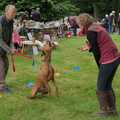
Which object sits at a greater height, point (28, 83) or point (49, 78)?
point (49, 78)

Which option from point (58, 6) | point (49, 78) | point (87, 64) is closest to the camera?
point (49, 78)

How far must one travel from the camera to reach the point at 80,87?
34.2 feet

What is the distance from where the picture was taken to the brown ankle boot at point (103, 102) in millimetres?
7527

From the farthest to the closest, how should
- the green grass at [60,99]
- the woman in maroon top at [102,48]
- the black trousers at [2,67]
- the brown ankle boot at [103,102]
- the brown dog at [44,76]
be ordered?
the black trousers at [2,67] < the brown dog at [44,76] < the green grass at [60,99] < the brown ankle boot at [103,102] < the woman in maroon top at [102,48]

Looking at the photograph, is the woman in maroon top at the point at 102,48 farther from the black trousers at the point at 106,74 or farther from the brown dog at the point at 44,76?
the brown dog at the point at 44,76

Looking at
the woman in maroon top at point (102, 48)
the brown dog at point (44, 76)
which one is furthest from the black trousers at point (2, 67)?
the woman in maroon top at point (102, 48)

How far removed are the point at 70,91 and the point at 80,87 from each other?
546 mm

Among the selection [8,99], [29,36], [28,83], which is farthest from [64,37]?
[8,99]

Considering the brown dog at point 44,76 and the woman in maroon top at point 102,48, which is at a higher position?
the woman in maroon top at point 102,48

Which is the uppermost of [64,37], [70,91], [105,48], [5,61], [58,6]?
[105,48]

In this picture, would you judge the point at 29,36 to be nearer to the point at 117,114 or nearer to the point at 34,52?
the point at 34,52

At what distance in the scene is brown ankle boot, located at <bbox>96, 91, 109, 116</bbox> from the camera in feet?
24.7

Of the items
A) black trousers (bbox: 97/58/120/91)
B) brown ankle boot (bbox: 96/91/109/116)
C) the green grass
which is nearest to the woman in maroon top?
black trousers (bbox: 97/58/120/91)

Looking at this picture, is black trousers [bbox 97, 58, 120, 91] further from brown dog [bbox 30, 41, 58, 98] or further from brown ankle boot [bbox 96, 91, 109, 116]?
brown dog [bbox 30, 41, 58, 98]
